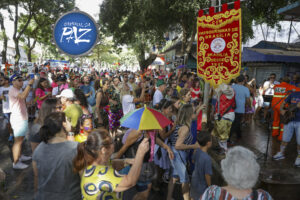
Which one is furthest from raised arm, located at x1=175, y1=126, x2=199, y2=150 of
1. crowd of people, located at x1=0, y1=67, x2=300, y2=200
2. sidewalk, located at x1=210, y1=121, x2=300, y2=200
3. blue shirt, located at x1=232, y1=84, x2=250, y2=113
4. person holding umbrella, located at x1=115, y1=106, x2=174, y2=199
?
blue shirt, located at x1=232, y1=84, x2=250, y2=113

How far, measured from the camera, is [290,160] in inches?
217

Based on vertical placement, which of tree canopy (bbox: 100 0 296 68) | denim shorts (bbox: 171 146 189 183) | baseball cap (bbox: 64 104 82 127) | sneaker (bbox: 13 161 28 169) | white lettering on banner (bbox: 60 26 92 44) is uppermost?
tree canopy (bbox: 100 0 296 68)

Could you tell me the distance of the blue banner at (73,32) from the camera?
13.2 ft

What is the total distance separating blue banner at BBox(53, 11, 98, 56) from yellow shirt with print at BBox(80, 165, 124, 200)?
2.53m

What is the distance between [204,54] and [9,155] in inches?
227

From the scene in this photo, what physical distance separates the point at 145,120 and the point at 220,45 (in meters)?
4.43

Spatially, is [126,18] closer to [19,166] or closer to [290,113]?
[19,166]

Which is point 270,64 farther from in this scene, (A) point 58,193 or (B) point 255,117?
(A) point 58,193

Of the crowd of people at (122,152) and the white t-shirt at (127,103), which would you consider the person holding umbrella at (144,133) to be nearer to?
the crowd of people at (122,152)

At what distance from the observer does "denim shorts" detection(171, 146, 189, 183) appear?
382 centimetres

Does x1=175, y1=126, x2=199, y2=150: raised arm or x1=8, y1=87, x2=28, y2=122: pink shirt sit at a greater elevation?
x1=8, y1=87, x2=28, y2=122: pink shirt

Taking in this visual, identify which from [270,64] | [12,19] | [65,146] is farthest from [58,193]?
[12,19]

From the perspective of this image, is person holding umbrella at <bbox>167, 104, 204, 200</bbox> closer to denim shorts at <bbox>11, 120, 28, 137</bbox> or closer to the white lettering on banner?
the white lettering on banner

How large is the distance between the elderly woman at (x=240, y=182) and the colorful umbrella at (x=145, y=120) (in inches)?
45.2
